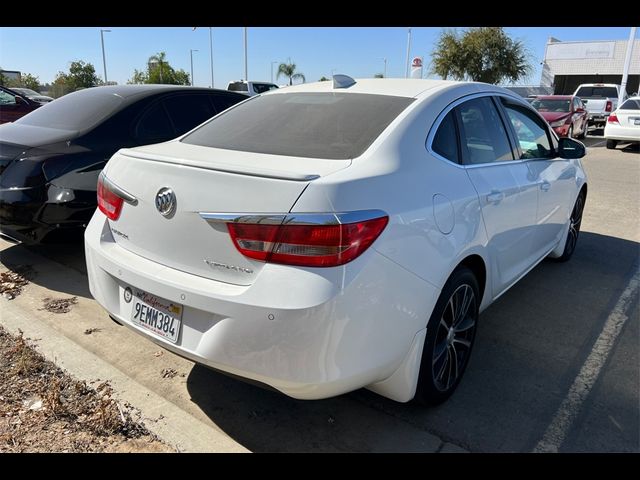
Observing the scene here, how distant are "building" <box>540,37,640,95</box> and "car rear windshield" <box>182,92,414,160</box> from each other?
150 ft

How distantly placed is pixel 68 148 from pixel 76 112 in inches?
28.9

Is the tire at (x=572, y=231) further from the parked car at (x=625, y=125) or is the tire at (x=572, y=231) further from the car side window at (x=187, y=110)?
the parked car at (x=625, y=125)

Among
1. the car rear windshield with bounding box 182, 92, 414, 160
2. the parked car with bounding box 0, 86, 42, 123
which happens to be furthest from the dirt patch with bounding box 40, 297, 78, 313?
the parked car with bounding box 0, 86, 42, 123

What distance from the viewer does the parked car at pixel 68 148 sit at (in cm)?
402

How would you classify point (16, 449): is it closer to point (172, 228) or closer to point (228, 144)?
point (172, 228)

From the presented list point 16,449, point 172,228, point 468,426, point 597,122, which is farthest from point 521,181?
point 597,122

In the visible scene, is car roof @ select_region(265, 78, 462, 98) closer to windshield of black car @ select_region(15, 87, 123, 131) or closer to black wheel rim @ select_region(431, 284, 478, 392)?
black wheel rim @ select_region(431, 284, 478, 392)

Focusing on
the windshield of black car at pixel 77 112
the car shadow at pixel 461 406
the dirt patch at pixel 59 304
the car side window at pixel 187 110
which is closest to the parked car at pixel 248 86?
the car side window at pixel 187 110

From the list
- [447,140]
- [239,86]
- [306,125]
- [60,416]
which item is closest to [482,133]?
[447,140]

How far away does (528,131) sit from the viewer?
3.91 meters

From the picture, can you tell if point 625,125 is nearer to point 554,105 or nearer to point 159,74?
point 554,105

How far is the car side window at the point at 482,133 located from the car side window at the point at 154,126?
3.06m

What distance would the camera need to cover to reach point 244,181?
205 centimetres

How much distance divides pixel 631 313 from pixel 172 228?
141 inches
